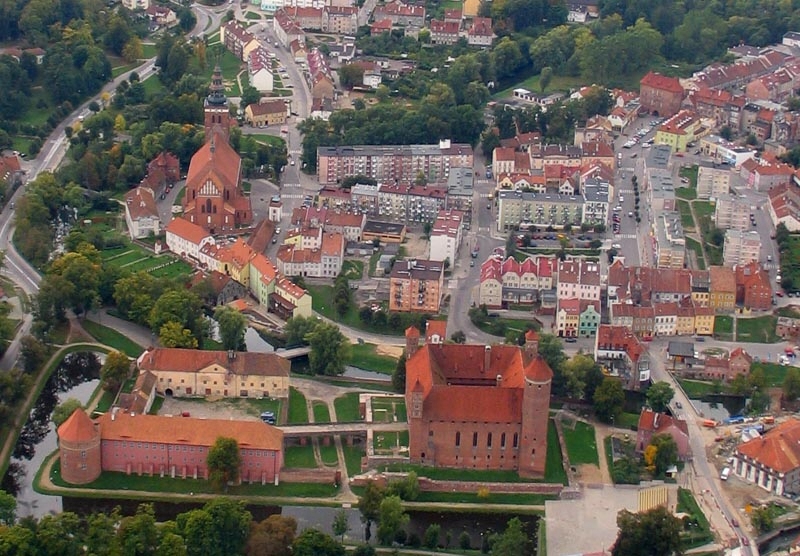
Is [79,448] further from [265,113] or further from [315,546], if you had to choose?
[265,113]

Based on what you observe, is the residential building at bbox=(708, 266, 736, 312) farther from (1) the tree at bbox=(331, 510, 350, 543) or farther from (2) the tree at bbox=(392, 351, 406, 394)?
(1) the tree at bbox=(331, 510, 350, 543)

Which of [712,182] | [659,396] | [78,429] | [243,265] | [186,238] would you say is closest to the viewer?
[78,429]

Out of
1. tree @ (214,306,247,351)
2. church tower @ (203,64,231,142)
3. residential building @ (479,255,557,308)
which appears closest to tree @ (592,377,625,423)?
residential building @ (479,255,557,308)

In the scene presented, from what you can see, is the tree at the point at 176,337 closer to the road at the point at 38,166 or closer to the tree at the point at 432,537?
the road at the point at 38,166

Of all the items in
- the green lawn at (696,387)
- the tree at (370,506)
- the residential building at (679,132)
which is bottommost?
the tree at (370,506)

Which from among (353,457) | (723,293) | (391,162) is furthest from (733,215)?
(353,457)

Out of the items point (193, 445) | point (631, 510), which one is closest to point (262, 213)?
point (193, 445)

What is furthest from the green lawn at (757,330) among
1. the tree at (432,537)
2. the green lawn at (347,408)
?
the tree at (432,537)
